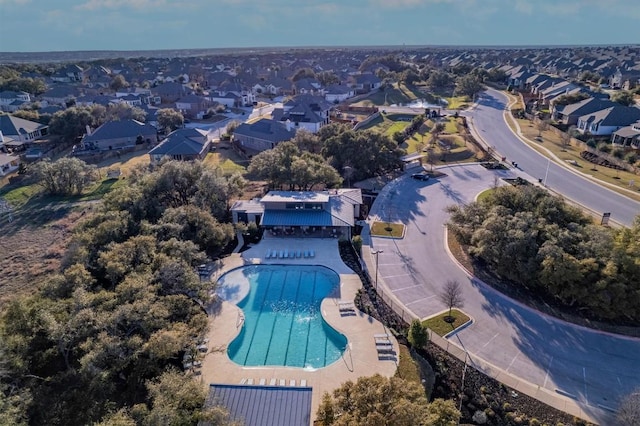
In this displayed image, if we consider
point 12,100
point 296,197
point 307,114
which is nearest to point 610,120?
point 307,114

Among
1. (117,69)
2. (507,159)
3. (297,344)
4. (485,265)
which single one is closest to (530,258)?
(485,265)

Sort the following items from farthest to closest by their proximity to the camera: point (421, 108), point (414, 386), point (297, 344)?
point (421, 108) < point (297, 344) < point (414, 386)

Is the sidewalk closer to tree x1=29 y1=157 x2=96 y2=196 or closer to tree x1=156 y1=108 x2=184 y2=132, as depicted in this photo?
tree x1=29 y1=157 x2=96 y2=196

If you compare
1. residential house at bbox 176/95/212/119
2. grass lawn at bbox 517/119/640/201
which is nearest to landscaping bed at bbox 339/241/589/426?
grass lawn at bbox 517/119/640/201

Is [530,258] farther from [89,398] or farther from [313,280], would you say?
[89,398]

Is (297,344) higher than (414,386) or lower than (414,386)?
A: lower

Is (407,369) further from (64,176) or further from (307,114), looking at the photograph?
(307,114)
